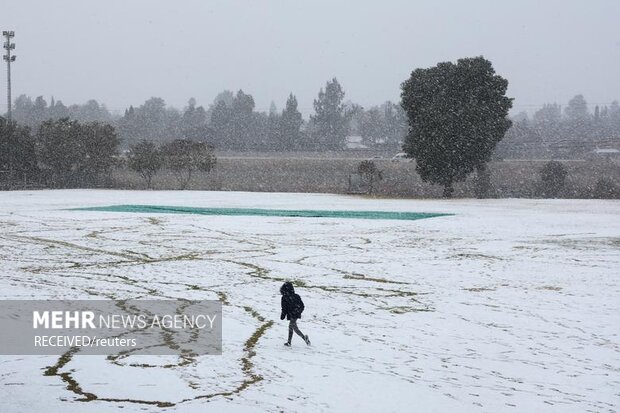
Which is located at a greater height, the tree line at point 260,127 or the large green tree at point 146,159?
the tree line at point 260,127

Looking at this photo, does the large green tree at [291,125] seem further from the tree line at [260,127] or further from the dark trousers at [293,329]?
the dark trousers at [293,329]

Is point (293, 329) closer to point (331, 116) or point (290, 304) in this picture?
point (290, 304)

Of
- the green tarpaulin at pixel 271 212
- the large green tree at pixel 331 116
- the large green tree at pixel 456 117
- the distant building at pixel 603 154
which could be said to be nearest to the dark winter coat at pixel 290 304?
the green tarpaulin at pixel 271 212

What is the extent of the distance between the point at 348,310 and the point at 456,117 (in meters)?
42.0

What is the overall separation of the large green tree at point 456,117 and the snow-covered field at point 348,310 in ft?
70.7

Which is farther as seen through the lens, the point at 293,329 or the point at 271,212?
the point at 271,212

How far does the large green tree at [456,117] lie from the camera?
55906mm

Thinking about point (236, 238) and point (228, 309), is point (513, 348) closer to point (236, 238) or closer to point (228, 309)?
point (228, 309)

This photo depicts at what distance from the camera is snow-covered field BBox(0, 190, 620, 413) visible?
35.0 ft

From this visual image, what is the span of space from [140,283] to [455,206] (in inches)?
1280

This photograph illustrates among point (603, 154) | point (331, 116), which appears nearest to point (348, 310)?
point (603, 154)

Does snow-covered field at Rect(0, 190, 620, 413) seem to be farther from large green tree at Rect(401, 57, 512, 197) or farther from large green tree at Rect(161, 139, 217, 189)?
large green tree at Rect(161, 139, 217, 189)

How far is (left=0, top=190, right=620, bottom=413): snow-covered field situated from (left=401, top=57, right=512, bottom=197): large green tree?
2156 centimetres

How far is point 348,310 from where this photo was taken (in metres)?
16.4
